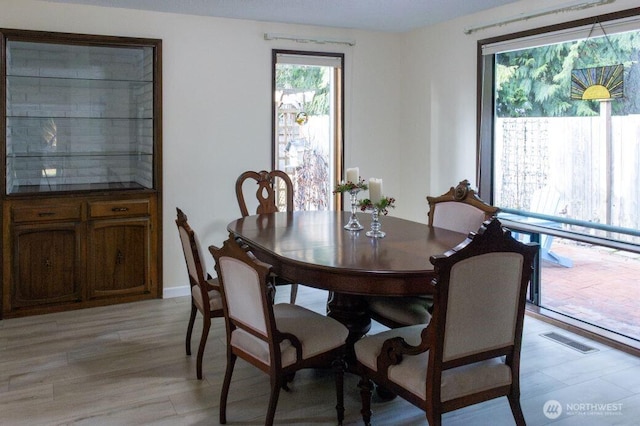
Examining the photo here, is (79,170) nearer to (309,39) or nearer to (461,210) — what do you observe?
(309,39)

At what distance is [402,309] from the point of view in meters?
3.08

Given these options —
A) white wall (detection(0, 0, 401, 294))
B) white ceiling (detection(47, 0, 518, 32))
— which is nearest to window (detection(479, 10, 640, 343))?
A: white ceiling (detection(47, 0, 518, 32))

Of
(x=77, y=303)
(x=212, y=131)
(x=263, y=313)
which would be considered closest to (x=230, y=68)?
(x=212, y=131)

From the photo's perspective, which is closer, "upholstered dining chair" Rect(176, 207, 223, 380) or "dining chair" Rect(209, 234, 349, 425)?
"dining chair" Rect(209, 234, 349, 425)

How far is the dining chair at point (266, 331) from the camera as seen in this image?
2.38 m

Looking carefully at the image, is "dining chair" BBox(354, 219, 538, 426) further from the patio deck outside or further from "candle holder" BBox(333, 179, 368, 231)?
the patio deck outside

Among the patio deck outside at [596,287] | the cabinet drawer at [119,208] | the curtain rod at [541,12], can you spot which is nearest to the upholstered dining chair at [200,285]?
the cabinet drawer at [119,208]

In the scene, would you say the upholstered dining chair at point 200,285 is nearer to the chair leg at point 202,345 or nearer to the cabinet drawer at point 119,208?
the chair leg at point 202,345

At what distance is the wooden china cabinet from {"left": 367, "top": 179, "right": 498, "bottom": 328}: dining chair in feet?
7.35

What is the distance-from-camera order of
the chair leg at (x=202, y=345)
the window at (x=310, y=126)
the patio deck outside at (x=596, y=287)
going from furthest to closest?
the window at (x=310, y=126), the patio deck outside at (x=596, y=287), the chair leg at (x=202, y=345)

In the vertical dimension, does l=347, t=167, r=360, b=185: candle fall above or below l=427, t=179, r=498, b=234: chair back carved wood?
above

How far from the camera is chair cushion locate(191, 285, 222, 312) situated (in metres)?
3.18

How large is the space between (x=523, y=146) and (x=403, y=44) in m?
1.77

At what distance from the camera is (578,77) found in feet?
13.1
